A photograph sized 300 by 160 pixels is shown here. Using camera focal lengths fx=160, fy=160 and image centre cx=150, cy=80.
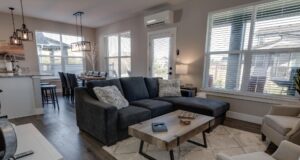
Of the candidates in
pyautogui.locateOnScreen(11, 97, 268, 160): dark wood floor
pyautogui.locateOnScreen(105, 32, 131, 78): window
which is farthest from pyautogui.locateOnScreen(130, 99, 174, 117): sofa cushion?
pyautogui.locateOnScreen(105, 32, 131, 78): window

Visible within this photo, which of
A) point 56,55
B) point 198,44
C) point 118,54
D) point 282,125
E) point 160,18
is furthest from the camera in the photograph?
point 118,54

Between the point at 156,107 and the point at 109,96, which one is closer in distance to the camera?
the point at 109,96

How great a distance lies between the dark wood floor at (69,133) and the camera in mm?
2198

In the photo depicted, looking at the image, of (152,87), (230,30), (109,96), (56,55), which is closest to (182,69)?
(152,87)

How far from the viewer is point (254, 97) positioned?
3.36m

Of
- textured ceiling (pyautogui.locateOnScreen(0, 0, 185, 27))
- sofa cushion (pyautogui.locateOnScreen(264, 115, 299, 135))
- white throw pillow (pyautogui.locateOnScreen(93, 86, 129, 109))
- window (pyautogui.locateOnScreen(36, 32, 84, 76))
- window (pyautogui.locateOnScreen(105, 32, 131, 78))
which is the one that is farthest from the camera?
window (pyautogui.locateOnScreen(105, 32, 131, 78))

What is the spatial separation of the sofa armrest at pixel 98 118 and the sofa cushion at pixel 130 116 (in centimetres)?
9

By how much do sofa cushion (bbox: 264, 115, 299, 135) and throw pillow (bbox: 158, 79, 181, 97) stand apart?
178 cm

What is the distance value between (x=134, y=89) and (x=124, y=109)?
2.64ft

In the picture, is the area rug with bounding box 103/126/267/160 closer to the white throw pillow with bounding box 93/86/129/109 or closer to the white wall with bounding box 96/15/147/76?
the white throw pillow with bounding box 93/86/129/109

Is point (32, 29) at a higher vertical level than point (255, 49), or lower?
higher

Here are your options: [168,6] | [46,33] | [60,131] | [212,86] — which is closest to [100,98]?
[60,131]

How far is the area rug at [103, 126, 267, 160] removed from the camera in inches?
84.0

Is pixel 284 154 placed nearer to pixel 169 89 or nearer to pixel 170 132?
pixel 170 132
